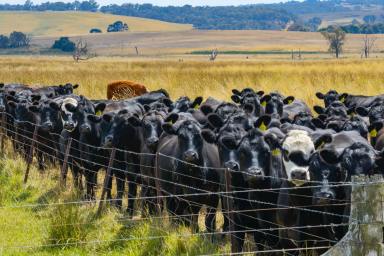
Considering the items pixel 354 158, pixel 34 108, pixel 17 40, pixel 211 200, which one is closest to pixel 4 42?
pixel 17 40

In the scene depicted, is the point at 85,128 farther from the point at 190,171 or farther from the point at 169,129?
the point at 190,171

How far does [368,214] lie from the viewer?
5.61m

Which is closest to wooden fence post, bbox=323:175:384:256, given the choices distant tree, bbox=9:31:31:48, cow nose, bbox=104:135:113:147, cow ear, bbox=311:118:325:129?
cow ear, bbox=311:118:325:129

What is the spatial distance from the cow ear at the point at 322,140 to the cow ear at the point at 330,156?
717 millimetres

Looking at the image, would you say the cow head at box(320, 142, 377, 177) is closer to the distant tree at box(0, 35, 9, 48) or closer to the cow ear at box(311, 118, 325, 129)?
the cow ear at box(311, 118, 325, 129)

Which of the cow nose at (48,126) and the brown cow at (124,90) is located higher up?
the cow nose at (48,126)

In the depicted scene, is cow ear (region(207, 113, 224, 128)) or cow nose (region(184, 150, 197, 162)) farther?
cow ear (region(207, 113, 224, 128))

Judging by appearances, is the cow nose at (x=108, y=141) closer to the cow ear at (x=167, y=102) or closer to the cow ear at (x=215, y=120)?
the cow ear at (x=215, y=120)

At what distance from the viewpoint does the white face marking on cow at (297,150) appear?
799cm

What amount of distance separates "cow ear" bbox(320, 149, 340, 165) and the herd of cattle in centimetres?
1

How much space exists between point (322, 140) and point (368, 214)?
120 inches

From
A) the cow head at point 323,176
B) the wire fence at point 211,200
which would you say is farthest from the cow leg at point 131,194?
the cow head at point 323,176

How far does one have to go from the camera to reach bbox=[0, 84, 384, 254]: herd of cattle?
7871 mm

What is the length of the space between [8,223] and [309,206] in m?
4.91
